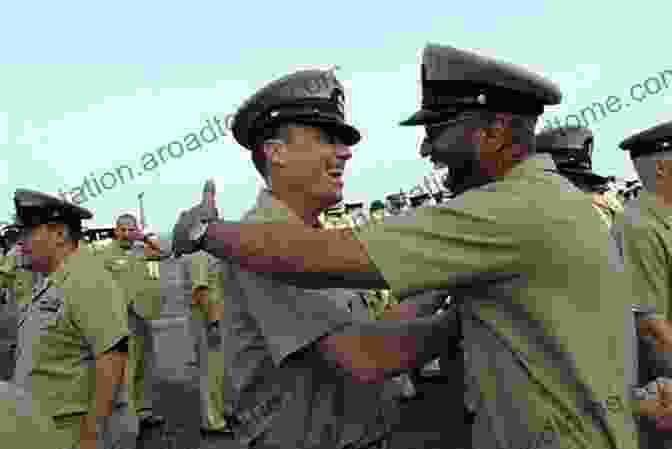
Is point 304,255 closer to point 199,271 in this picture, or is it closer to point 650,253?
point 650,253

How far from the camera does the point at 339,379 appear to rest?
2.35 meters

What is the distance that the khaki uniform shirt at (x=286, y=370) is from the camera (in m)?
2.11

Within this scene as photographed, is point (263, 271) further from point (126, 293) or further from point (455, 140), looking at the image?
point (126, 293)

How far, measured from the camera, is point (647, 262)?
147 inches

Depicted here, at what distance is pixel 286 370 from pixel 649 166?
2.74 metres

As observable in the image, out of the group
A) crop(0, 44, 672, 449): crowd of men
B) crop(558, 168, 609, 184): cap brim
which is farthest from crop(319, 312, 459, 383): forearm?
crop(558, 168, 609, 184): cap brim

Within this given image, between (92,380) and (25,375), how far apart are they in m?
0.30

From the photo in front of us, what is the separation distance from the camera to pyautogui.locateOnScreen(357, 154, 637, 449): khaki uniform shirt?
181 centimetres

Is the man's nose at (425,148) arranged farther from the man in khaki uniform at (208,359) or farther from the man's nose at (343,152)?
the man in khaki uniform at (208,359)

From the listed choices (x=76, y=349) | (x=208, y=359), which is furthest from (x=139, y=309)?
(x=76, y=349)

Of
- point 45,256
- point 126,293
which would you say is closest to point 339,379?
point 45,256

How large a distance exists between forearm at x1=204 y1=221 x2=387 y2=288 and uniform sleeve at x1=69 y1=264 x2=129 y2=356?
6.31 feet

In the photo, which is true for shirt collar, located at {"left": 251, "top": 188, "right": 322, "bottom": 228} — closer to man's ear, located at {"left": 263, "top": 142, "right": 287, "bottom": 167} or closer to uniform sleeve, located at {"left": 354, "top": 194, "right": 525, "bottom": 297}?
man's ear, located at {"left": 263, "top": 142, "right": 287, "bottom": 167}

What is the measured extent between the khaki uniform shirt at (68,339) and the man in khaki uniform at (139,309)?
3.58 meters
